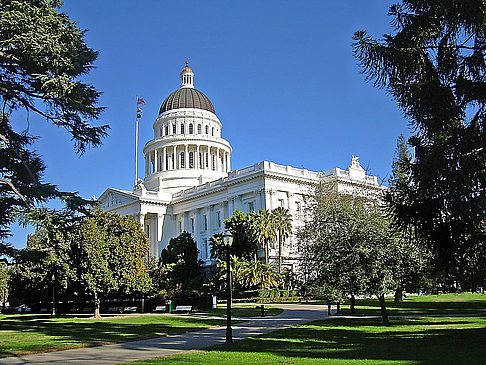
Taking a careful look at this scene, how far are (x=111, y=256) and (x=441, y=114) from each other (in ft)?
108

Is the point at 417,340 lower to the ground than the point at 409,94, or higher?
lower

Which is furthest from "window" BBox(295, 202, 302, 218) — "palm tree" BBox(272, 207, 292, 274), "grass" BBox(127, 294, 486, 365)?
"grass" BBox(127, 294, 486, 365)

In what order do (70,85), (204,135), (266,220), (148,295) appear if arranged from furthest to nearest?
1. (204,135)
2. (266,220)
3. (148,295)
4. (70,85)

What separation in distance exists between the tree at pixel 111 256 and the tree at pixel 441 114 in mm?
28367

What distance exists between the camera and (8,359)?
609 inches

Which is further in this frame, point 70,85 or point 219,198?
point 219,198

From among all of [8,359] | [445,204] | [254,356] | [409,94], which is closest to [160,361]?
[254,356]

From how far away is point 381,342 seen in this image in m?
17.2

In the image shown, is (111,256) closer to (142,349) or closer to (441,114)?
(142,349)

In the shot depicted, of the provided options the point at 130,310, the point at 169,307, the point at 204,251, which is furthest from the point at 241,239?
the point at 204,251

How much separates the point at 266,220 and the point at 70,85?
126 ft

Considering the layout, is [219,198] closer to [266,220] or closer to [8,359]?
[266,220]

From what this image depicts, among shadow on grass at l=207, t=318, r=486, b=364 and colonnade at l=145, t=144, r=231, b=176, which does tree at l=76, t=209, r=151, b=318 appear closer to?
shadow on grass at l=207, t=318, r=486, b=364

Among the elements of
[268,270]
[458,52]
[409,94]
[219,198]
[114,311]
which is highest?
[219,198]
